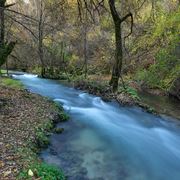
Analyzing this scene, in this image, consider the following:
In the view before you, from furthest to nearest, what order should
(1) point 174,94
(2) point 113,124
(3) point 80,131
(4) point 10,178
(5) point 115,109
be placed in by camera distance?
(1) point 174,94
(5) point 115,109
(2) point 113,124
(3) point 80,131
(4) point 10,178

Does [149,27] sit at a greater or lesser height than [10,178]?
greater

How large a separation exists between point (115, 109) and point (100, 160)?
217 inches

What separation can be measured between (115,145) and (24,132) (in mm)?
2555

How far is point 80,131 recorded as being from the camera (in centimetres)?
969

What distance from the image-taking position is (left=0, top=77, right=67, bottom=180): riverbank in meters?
6.19

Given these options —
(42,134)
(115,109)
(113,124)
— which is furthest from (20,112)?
(115,109)

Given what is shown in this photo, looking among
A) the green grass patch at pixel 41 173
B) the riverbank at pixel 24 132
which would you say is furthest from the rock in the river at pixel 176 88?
the green grass patch at pixel 41 173

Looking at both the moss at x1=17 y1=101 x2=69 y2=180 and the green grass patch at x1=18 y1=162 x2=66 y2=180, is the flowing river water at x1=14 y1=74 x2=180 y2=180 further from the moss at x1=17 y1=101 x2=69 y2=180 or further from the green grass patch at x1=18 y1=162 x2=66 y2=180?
the green grass patch at x1=18 y1=162 x2=66 y2=180

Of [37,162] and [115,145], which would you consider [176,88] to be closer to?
[115,145]

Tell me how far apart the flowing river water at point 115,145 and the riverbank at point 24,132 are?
39 cm

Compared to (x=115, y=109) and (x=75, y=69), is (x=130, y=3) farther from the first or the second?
(x=75, y=69)

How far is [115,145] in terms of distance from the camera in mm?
8891

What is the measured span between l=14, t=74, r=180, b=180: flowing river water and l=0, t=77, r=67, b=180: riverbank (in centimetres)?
39

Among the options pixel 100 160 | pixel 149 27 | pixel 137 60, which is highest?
pixel 149 27
